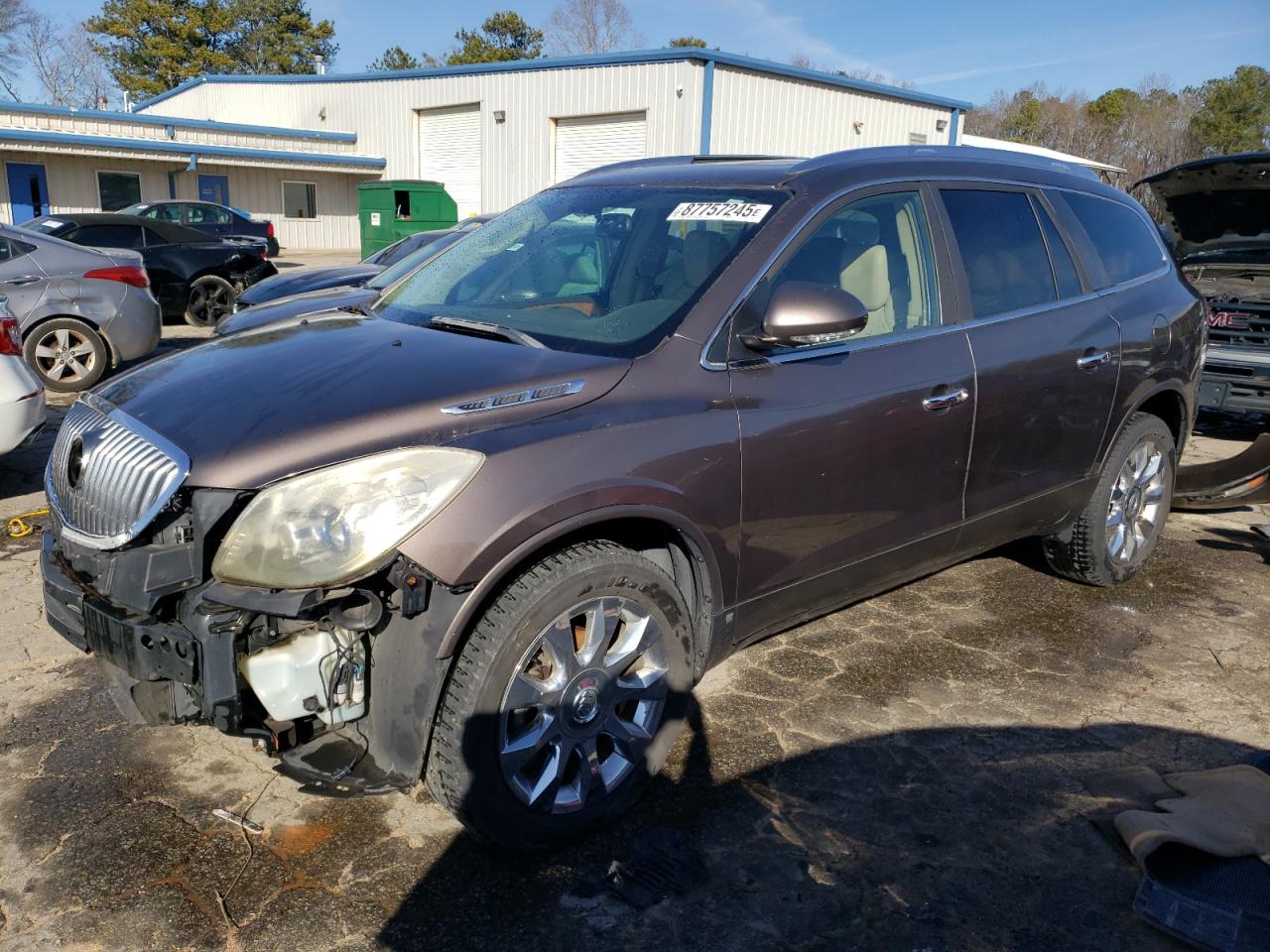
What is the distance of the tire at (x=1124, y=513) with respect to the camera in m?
4.68

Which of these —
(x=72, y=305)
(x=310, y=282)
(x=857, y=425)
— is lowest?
(x=72, y=305)

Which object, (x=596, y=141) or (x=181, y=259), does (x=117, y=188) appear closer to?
(x=596, y=141)

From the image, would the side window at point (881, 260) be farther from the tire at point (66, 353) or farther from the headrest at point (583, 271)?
the tire at point (66, 353)

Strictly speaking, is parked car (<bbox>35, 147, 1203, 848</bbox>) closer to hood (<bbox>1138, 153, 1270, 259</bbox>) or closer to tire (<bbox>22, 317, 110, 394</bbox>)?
hood (<bbox>1138, 153, 1270, 259</bbox>)

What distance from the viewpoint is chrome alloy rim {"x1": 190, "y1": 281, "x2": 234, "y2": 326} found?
13875mm

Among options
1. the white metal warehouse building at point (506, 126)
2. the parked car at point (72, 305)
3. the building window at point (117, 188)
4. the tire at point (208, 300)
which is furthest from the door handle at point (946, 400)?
the building window at point (117, 188)

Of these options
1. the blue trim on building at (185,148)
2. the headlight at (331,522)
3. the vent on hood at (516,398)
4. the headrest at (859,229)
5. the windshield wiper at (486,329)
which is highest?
the blue trim on building at (185,148)

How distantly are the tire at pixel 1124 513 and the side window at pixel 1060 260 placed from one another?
81 cm

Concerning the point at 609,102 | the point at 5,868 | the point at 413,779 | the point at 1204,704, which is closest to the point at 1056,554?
the point at 1204,704

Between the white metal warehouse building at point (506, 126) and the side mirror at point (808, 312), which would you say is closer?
the side mirror at point (808, 312)

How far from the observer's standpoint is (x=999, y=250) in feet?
13.1

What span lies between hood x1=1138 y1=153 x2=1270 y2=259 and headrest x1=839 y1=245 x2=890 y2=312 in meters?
4.95

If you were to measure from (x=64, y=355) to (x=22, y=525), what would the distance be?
13.6ft

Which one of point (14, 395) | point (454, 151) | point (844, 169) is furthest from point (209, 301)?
point (454, 151)
